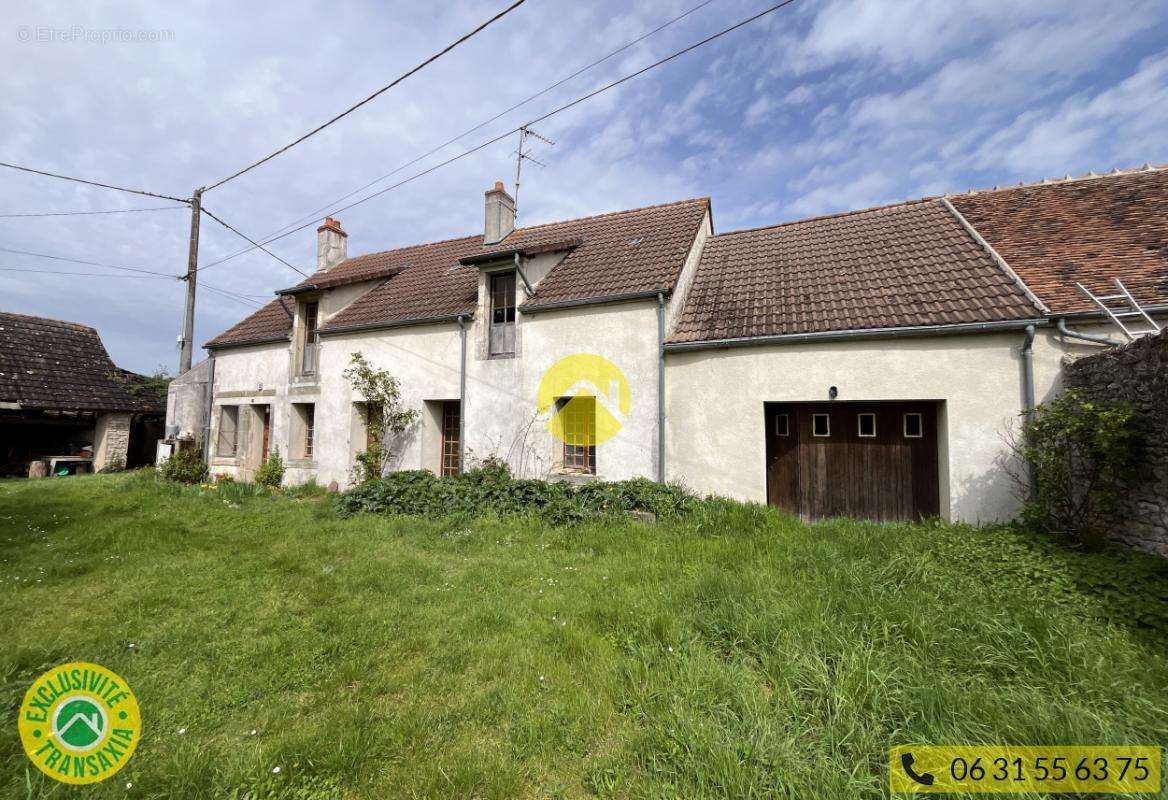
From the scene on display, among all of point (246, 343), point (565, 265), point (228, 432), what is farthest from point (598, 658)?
point (228, 432)

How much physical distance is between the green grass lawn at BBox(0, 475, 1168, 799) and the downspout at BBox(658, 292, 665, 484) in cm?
201

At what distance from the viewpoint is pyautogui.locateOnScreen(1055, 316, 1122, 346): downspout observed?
5850 millimetres

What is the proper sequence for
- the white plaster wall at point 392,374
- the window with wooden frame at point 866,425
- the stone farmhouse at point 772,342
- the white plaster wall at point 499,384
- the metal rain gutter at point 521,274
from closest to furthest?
the stone farmhouse at point 772,342, the window with wooden frame at point 866,425, the white plaster wall at point 499,384, the metal rain gutter at point 521,274, the white plaster wall at point 392,374

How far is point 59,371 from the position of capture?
1515cm

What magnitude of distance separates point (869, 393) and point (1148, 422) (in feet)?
8.88

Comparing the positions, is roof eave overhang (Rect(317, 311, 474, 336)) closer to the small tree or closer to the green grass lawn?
the small tree

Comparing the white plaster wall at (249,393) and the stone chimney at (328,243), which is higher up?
the stone chimney at (328,243)

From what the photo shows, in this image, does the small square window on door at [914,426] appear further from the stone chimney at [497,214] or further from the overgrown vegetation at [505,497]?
the stone chimney at [497,214]

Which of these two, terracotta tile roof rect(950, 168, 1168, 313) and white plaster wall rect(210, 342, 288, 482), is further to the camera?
white plaster wall rect(210, 342, 288, 482)

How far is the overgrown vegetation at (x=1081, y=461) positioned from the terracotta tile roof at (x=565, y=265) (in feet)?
17.9

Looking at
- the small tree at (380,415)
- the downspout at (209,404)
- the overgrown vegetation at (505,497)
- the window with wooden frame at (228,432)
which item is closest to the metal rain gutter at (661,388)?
the overgrown vegetation at (505,497)

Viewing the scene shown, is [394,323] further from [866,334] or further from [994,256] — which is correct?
[994,256]

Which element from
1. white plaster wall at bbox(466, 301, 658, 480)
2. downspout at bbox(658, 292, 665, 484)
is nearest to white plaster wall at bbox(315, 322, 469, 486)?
white plaster wall at bbox(466, 301, 658, 480)

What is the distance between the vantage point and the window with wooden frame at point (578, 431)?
8.95 m
